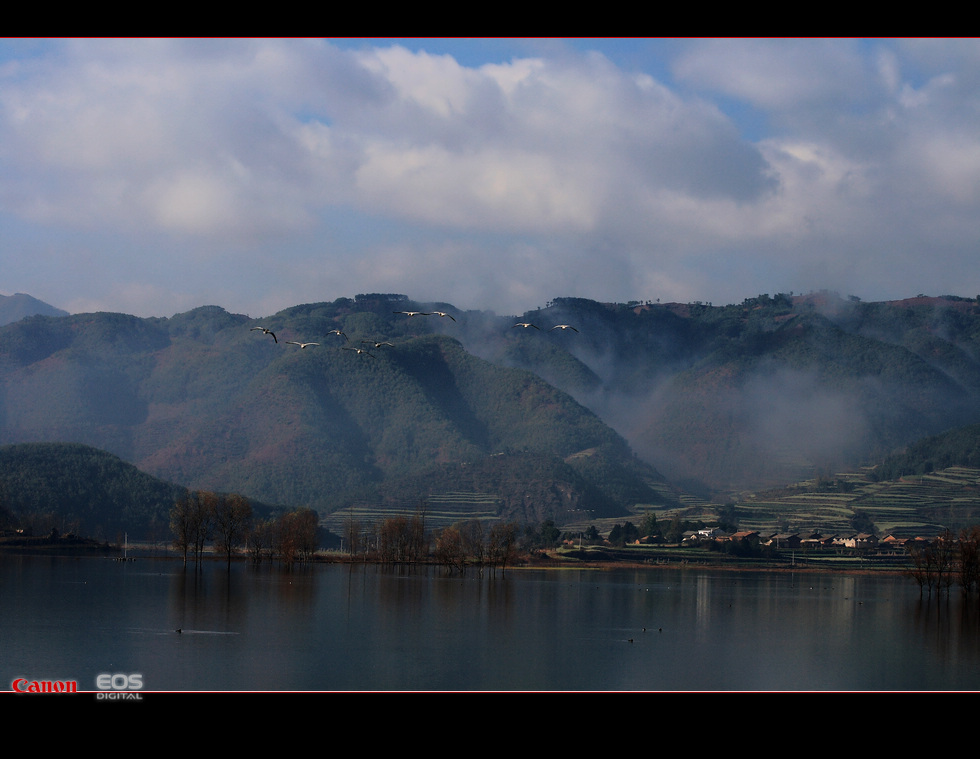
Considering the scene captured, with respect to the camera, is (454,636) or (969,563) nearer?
(454,636)

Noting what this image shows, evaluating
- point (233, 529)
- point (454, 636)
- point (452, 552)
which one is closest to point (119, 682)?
point (454, 636)

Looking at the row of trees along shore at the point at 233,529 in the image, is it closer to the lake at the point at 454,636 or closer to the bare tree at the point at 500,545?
the lake at the point at 454,636

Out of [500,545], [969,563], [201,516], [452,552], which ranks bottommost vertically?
[452,552]

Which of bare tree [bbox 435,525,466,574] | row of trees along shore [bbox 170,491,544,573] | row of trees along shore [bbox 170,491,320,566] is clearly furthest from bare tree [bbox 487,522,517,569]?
row of trees along shore [bbox 170,491,320,566]

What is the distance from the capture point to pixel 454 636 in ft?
228

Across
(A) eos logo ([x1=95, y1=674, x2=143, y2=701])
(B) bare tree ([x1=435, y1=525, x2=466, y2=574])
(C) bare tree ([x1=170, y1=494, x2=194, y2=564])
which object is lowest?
(B) bare tree ([x1=435, y1=525, x2=466, y2=574])

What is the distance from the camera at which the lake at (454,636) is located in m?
52.6

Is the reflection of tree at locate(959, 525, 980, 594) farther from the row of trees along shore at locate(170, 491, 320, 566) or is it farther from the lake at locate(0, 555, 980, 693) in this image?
the row of trees along shore at locate(170, 491, 320, 566)

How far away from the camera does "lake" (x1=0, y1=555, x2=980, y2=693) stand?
52562mm

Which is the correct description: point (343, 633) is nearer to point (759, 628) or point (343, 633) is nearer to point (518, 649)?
point (518, 649)

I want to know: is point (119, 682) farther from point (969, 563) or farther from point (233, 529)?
point (233, 529)
